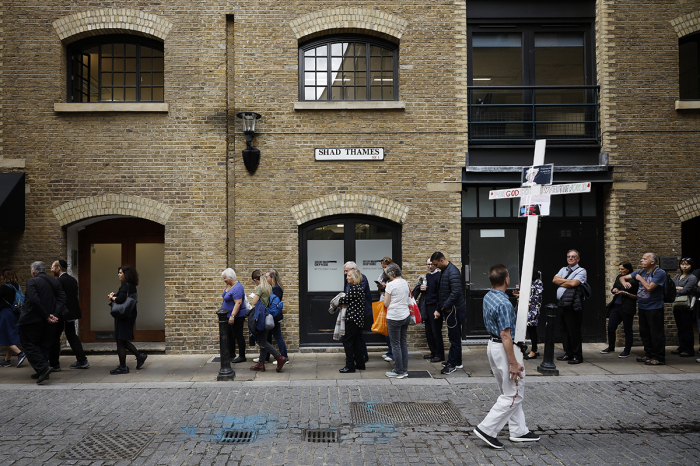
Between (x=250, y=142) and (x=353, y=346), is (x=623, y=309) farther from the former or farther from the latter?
(x=250, y=142)

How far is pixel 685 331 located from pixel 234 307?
8.43m

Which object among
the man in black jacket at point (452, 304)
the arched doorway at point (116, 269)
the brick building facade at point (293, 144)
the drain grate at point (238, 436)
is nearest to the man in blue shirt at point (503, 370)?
the drain grate at point (238, 436)

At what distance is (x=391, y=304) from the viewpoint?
787cm

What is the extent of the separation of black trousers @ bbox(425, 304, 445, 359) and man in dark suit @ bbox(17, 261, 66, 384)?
6.32 metres

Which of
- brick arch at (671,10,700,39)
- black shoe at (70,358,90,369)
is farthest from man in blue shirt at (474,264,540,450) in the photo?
brick arch at (671,10,700,39)

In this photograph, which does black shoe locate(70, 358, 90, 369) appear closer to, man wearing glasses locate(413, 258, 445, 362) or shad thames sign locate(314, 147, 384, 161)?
shad thames sign locate(314, 147, 384, 161)

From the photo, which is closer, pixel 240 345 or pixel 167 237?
pixel 240 345

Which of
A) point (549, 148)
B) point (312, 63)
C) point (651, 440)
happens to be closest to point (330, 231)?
point (312, 63)

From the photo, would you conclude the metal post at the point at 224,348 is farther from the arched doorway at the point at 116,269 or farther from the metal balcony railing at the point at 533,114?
the metal balcony railing at the point at 533,114

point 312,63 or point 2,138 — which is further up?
point 312,63

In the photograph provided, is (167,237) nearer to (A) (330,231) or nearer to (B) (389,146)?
Answer: (A) (330,231)

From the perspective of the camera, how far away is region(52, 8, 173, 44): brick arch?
32.6 feet

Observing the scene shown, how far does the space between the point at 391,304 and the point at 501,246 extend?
3898mm

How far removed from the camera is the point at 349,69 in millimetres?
10461
